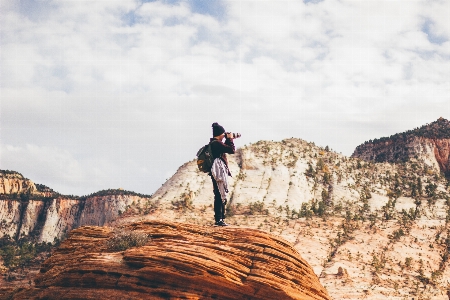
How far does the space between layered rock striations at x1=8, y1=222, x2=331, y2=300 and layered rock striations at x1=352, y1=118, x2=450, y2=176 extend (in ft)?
185

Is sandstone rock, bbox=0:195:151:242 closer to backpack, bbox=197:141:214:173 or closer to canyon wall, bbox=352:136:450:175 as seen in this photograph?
canyon wall, bbox=352:136:450:175

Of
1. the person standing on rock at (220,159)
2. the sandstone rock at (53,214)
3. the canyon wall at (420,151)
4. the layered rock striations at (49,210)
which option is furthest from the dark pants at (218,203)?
the sandstone rock at (53,214)

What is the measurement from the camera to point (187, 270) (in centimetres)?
1013

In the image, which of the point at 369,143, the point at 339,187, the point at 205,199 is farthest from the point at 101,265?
the point at 369,143

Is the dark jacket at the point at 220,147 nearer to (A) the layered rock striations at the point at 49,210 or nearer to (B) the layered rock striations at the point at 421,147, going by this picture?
(B) the layered rock striations at the point at 421,147

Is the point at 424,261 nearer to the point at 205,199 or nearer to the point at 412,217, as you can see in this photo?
the point at 412,217

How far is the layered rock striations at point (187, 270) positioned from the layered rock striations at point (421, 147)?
56.4 meters

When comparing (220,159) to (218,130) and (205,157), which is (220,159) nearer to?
(205,157)

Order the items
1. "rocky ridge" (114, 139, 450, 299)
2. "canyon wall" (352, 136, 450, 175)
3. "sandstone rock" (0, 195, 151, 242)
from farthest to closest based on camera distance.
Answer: "sandstone rock" (0, 195, 151, 242) < "canyon wall" (352, 136, 450, 175) < "rocky ridge" (114, 139, 450, 299)

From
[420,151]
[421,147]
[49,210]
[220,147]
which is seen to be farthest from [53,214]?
[220,147]

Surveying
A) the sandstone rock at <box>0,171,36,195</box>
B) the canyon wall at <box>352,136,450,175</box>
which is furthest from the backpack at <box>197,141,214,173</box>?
the sandstone rock at <box>0,171,36,195</box>

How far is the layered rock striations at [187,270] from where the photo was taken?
1007 cm

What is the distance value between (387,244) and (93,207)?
71349 mm

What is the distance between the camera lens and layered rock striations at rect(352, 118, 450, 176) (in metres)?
66.5
